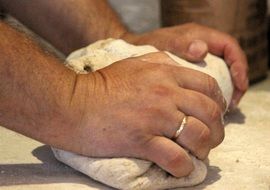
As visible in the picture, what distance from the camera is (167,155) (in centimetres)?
72

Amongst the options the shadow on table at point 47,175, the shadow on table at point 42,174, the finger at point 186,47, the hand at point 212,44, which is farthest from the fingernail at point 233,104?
the shadow on table at point 42,174

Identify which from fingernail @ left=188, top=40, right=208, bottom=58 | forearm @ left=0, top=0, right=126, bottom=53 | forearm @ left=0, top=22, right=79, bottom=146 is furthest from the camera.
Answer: forearm @ left=0, top=0, right=126, bottom=53

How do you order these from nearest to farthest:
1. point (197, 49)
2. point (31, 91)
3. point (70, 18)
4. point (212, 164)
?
1. point (31, 91)
2. point (212, 164)
3. point (197, 49)
4. point (70, 18)

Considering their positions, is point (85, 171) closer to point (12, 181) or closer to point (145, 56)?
point (12, 181)

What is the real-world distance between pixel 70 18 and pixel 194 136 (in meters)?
0.50

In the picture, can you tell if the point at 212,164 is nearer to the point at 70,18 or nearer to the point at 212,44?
the point at 212,44

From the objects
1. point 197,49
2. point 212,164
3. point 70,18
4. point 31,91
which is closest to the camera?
point 31,91

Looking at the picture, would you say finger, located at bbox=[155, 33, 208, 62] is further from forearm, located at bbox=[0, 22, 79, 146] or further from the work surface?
forearm, located at bbox=[0, 22, 79, 146]

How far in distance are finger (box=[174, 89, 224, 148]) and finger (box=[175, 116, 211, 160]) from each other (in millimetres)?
11

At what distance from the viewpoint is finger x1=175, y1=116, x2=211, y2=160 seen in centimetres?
74

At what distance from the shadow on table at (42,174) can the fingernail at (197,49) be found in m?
0.32

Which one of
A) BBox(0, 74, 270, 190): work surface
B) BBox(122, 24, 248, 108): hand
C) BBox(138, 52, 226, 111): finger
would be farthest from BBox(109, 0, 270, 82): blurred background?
BBox(138, 52, 226, 111): finger

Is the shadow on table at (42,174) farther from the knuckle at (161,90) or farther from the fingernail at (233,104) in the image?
the fingernail at (233,104)

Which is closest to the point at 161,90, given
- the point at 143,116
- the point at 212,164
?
the point at 143,116
